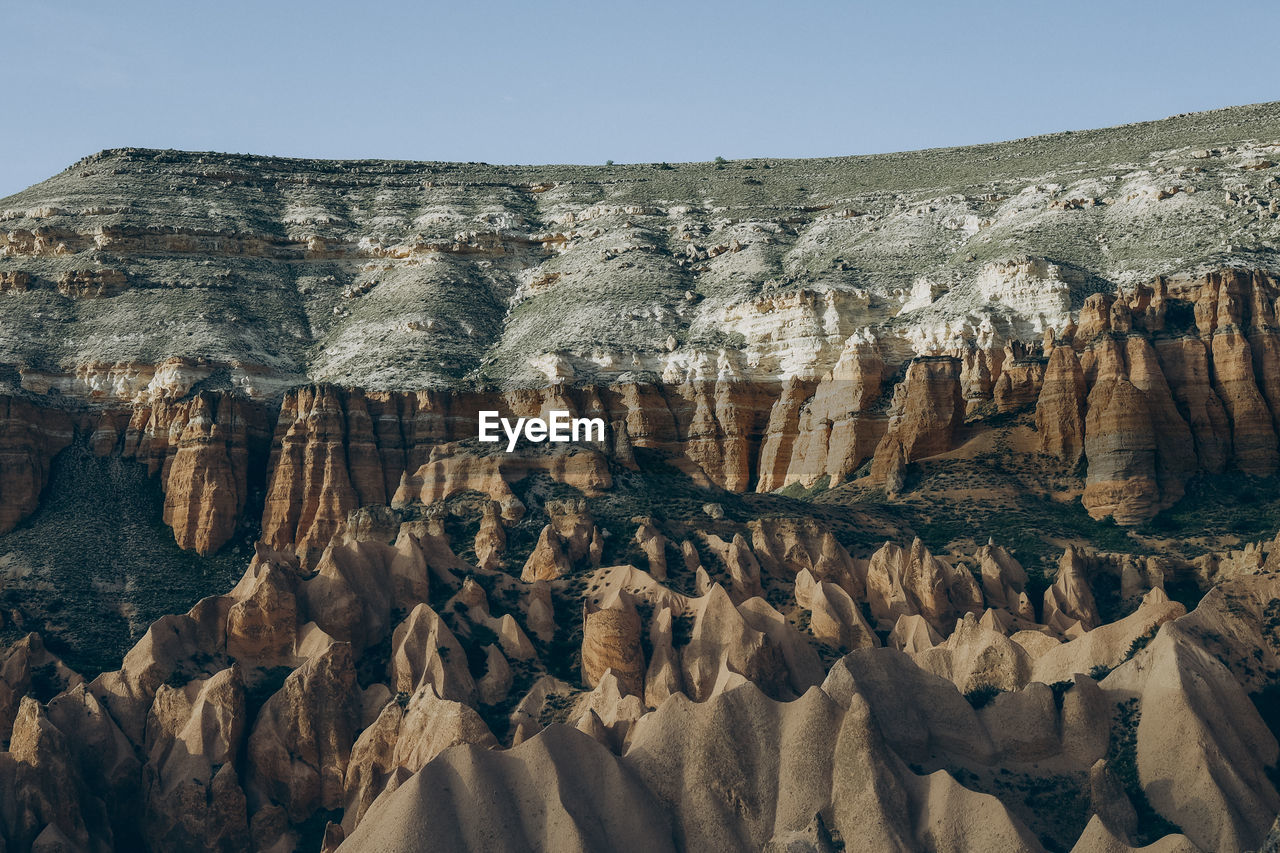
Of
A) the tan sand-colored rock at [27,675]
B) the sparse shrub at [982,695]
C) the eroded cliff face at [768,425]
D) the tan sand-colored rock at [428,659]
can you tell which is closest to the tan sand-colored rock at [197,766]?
the tan sand-colored rock at [428,659]

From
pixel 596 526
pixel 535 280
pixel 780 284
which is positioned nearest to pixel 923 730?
pixel 596 526

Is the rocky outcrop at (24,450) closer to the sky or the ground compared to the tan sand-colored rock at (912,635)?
closer to the sky

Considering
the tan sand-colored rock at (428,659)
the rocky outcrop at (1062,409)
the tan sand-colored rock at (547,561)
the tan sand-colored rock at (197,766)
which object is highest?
the rocky outcrop at (1062,409)

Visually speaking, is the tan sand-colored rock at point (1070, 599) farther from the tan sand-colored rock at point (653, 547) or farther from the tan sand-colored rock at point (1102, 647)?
the tan sand-colored rock at point (653, 547)

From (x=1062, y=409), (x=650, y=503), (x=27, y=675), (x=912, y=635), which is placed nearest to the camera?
(x=912, y=635)

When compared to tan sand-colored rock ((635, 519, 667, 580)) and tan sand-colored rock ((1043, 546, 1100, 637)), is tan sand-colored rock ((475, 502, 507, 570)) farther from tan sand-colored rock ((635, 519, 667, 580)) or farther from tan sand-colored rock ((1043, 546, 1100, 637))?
tan sand-colored rock ((1043, 546, 1100, 637))

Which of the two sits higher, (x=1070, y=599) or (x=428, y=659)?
(x=428, y=659)

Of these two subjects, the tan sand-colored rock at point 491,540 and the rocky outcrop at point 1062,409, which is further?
the rocky outcrop at point 1062,409

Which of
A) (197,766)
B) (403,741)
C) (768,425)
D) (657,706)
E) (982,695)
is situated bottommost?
(197,766)

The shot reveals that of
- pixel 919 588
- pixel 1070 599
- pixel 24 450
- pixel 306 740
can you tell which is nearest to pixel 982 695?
pixel 919 588

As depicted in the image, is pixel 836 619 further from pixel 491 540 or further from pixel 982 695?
pixel 491 540
